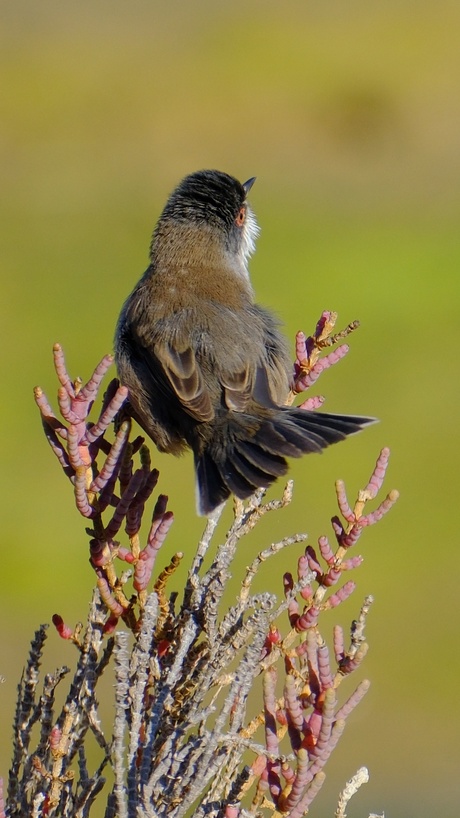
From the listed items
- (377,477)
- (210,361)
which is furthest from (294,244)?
(377,477)

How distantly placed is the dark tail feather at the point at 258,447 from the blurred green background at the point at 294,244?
5.10 metres

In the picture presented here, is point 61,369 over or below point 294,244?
below

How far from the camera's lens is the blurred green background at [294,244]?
9.97 metres

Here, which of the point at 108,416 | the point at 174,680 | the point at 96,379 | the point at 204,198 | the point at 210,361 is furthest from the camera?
the point at 204,198

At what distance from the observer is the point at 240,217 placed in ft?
16.0

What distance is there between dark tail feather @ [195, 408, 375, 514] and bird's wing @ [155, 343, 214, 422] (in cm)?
11

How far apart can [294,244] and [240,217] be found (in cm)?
1121

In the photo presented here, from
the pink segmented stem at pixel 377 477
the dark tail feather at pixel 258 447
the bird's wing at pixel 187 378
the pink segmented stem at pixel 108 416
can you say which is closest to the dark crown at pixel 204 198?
the bird's wing at pixel 187 378

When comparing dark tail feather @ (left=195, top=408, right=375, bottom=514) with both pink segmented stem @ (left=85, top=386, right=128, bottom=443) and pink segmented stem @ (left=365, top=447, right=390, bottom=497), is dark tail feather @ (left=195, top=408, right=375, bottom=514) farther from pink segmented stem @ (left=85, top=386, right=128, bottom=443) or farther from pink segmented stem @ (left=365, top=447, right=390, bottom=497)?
pink segmented stem @ (left=85, top=386, right=128, bottom=443)

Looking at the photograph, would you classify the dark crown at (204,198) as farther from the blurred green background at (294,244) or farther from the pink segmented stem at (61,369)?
the blurred green background at (294,244)

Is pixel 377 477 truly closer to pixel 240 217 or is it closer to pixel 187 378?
pixel 187 378

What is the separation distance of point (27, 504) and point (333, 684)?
9.07 meters

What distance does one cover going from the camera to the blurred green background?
32.7 ft

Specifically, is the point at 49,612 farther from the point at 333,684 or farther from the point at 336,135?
the point at 336,135
